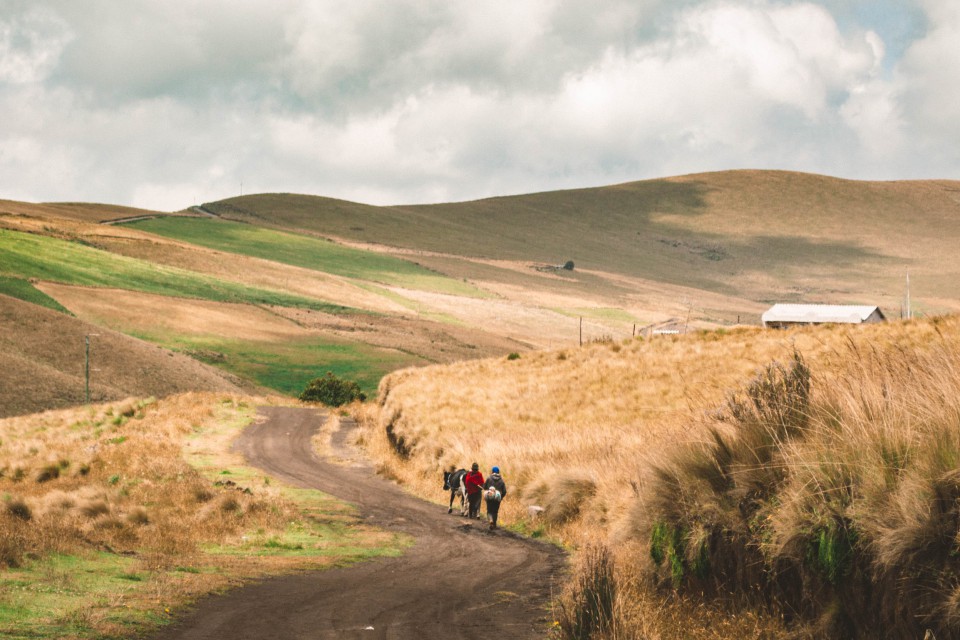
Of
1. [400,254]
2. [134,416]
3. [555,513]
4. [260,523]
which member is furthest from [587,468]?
[400,254]

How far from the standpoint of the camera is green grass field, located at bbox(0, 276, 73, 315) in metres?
99.6

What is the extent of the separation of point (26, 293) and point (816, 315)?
7713cm

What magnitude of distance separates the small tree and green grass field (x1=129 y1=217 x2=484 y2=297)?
7173cm

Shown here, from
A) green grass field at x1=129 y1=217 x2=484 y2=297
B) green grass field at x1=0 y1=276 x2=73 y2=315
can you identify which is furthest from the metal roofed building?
green grass field at x1=129 y1=217 x2=484 y2=297

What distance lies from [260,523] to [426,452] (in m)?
15.5

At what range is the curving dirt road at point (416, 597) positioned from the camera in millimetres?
13031

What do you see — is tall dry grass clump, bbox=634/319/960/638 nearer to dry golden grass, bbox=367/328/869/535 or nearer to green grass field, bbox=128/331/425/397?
dry golden grass, bbox=367/328/869/535

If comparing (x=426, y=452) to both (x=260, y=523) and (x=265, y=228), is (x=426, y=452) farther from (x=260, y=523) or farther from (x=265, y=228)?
(x=265, y=228)

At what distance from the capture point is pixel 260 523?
24953 millimetres

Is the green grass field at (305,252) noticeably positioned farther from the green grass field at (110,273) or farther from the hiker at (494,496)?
the hiker at (494,496)

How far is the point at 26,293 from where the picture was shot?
101812mm

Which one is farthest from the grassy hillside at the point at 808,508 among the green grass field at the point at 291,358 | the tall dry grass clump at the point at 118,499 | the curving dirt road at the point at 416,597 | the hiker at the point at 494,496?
the green grass field at the point at 291,358

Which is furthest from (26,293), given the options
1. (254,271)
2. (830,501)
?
(830,501)

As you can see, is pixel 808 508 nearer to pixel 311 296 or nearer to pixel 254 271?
pixel 311 296
